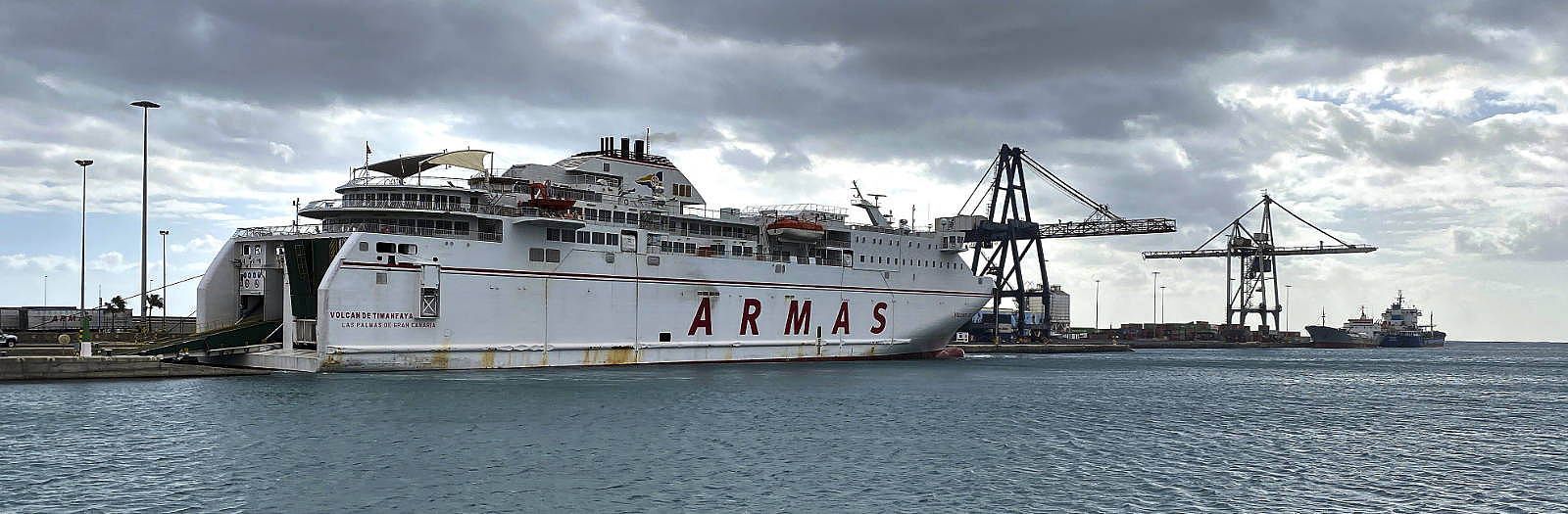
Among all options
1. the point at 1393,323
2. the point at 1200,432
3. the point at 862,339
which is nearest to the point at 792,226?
the point at 862,339

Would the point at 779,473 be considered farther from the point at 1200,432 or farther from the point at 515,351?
the point at 515,351

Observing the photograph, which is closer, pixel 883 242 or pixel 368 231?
pixel 368 231

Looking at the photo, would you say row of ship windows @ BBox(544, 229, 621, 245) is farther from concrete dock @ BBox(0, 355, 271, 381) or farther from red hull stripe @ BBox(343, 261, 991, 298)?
concrete dock @ BBox(0, 355, 271, 381)

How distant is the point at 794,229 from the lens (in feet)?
160

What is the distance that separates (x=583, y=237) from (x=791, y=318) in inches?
422

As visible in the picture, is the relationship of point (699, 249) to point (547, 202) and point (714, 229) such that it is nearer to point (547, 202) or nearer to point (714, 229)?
point (714, 229)

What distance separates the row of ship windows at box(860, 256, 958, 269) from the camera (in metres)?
52.2

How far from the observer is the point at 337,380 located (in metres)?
33.7

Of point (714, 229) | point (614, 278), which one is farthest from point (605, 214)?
point (714, 229)

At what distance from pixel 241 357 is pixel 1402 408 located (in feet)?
126

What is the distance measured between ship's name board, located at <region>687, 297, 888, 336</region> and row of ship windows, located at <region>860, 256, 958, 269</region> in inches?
76.6

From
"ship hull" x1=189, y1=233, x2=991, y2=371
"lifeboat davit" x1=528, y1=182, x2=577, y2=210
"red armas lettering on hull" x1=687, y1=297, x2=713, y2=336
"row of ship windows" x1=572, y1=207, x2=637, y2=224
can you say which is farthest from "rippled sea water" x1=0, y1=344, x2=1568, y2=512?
"row of ship windows" x1=572, y1=207, x2=637, y2=224

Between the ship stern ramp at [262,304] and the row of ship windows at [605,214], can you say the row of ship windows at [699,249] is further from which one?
the ship stern ramp at [262,304]

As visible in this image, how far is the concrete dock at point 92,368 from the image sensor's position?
34250 mm
